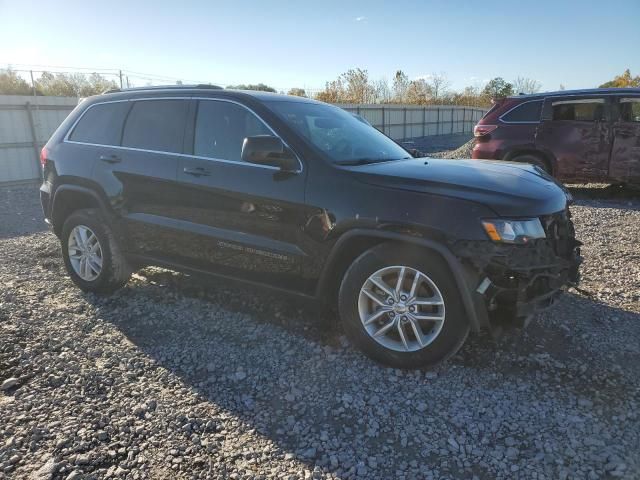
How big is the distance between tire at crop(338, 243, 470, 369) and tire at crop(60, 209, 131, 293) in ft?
7.67

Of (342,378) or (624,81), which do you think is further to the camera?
(624,81)

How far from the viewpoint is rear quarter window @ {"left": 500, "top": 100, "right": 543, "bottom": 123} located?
8.77 meters

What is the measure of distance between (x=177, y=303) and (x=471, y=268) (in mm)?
2721

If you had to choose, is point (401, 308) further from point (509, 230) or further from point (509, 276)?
point (509, 230)

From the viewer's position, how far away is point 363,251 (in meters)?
3.35

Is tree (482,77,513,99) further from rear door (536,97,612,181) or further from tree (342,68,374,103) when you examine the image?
rear door (536,97,612,181)

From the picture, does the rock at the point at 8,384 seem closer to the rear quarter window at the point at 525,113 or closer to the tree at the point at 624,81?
the rear quarter window at the point at 525,113

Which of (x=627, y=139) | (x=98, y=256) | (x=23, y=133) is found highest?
(x=23, y=133)

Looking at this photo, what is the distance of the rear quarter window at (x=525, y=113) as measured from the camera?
28.8 ft

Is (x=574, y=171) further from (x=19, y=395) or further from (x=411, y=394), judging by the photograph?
(x=19, y=395)

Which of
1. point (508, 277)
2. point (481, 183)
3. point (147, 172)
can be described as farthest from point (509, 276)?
point (147, 172)

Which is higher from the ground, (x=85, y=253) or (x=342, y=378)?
(x=85, y=253)

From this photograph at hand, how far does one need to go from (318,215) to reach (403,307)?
829mm

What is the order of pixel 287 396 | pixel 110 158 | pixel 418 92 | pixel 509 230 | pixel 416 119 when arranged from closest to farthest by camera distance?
pixel 509 230
pixel 287 396
pixel 110 158
pixel 416 119
pixel 418 92
